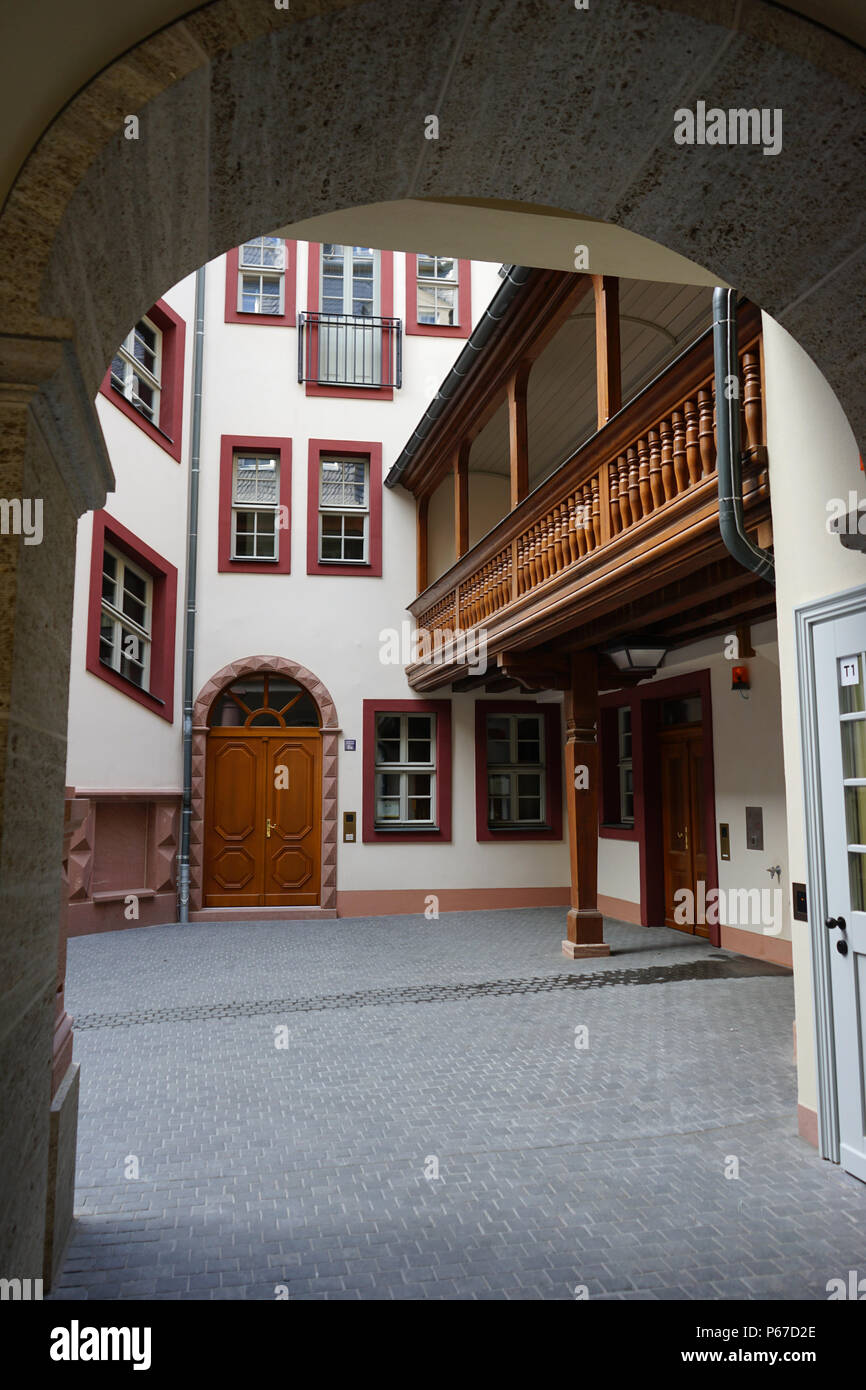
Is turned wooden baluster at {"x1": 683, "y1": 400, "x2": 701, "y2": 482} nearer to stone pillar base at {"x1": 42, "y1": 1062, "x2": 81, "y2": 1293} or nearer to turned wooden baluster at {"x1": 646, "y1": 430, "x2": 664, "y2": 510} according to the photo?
turned wooden baluster at {"x1": 646, "y1": 430, "x2": 664, "y2": 510}

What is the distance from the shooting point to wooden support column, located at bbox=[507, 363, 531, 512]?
8.98 meters

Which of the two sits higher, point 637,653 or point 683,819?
point 637,653

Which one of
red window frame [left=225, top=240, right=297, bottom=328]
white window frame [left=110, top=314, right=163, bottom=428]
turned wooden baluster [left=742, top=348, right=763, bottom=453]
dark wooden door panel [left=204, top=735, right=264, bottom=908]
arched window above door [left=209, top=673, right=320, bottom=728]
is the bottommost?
dark wooden door panel [left=204, top=735, right=264, bottom=908]

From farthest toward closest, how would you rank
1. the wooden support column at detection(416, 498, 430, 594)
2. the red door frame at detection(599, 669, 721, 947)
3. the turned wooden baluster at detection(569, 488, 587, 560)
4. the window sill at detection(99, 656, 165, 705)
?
the wooden support column at detection(416, 498, 430, 594) → the window sill at detection(99, 656, 165, 705) → the red door frame at detection(599, 669, 721, 947) → the turned wooden baluster at detection(569, 488, 587, 560)

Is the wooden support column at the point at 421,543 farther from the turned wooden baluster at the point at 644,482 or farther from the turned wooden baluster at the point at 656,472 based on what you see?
the turned wooden baluster at the point at 656,472

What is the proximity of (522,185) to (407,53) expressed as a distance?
0.62 meters

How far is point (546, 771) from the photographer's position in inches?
537

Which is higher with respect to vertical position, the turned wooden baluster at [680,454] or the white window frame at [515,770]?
the turned wooden baluster at [680,454]

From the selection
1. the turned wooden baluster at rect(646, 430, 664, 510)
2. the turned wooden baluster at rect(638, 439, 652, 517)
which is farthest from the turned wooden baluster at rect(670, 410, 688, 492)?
the turned wooden baluster at rect(638, 439, 652, 517)

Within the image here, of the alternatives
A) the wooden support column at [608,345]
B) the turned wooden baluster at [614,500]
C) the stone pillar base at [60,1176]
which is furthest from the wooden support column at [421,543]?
the stone pillar base at [60,1176]

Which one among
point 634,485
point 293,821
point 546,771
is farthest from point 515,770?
point 634,485

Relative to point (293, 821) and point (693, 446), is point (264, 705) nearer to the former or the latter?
point (293, 821)

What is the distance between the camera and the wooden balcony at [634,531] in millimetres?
5254

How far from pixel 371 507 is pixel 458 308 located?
11.0 ft
